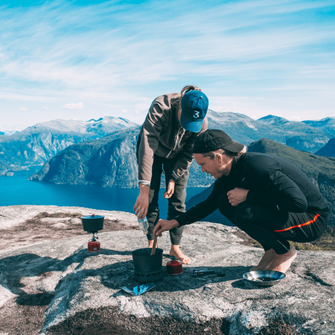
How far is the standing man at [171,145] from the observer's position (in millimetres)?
3387

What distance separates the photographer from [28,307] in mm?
3934

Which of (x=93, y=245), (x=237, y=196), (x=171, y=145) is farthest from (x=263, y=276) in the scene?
(x=93, y=245)

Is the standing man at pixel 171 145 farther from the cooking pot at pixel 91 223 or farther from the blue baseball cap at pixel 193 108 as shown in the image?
the cooking pot at pixel 91 223

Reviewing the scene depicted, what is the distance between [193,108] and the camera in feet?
11.0

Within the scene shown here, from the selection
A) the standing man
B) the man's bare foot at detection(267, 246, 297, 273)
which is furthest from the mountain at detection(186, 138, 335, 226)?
the man's bare foot at detection(267, 246, 297, 273)

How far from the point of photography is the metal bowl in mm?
3142

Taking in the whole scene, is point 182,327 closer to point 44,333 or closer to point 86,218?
point 44,333

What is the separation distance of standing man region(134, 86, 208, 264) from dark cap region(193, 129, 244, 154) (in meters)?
0.50

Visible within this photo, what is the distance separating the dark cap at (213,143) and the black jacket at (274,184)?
0.18m

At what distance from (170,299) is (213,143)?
70.7 inches

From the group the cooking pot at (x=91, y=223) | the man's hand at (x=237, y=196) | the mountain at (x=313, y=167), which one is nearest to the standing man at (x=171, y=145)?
the man's hand at (x=237, y=196)

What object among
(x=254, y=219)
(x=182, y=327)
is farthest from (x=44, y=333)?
(x=254, y=219)

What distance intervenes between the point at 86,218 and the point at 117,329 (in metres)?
2.48

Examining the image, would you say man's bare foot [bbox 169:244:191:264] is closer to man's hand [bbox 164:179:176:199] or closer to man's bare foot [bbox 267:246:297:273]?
man's hand [bbox 164:179:176:199]
